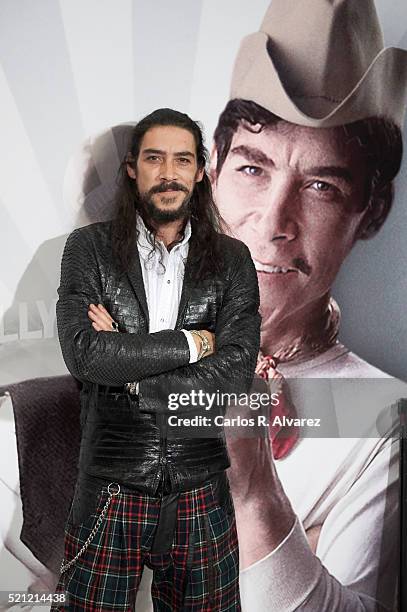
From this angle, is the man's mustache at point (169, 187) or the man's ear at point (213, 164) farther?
the man's ear at point (213, 164)

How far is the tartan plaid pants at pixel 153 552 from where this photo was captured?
1735mm

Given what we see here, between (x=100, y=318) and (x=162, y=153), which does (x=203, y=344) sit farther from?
(x=162, y=153)

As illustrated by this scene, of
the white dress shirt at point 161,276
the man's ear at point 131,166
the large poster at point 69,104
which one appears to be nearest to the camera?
the white dress shirt at point 161,276

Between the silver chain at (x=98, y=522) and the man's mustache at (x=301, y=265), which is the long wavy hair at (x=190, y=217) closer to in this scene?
the man's mustache at (x=301, y=265)

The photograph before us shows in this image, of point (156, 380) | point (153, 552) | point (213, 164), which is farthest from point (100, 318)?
point (213, 164)

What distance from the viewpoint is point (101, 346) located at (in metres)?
1.69

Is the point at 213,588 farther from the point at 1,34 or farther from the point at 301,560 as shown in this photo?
the point at 1,34

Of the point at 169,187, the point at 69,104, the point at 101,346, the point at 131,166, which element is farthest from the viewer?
the point at 69,104

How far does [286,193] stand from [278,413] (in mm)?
744

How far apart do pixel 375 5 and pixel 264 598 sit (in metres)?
2.04

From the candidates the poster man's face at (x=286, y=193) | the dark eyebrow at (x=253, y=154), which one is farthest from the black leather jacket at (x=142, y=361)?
the dark eyebrow at (x=253, y=154)

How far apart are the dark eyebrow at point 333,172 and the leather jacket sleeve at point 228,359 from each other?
0.63 metres

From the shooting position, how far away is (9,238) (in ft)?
7.72

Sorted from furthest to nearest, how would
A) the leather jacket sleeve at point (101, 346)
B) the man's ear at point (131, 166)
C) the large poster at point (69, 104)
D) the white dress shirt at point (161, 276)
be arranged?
1. the large poster at point (69, 104)
2. the man's ear at point (131, 166)
3. the white dress shirt at point (161, 276)
4. the leather jacket sleeve at point (101, 346)
